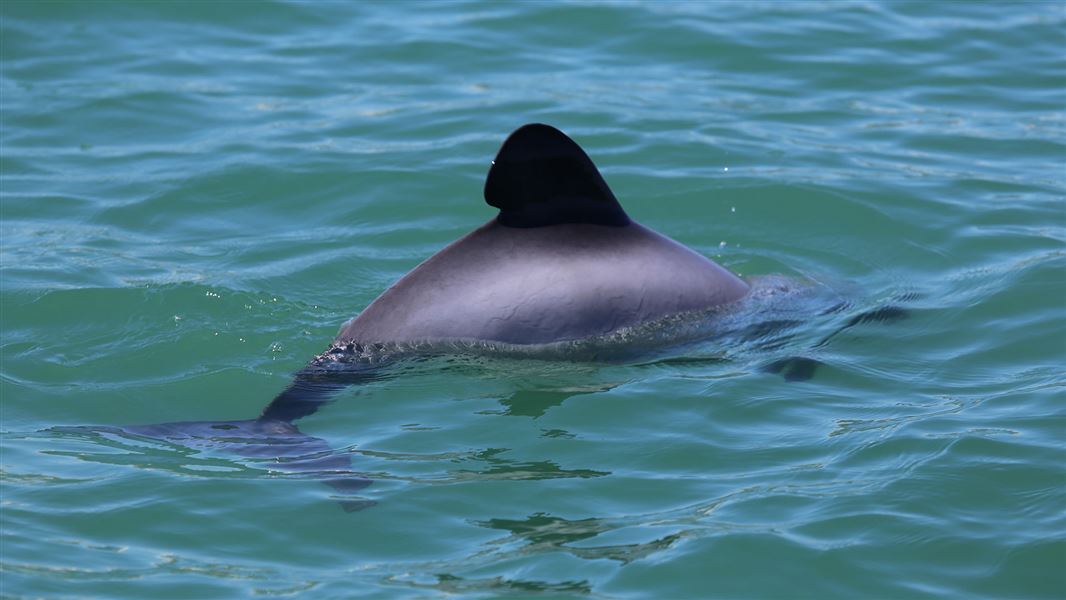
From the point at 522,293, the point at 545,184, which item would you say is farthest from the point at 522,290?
the point at 545,184

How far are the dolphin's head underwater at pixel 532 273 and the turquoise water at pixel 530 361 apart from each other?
309 mm

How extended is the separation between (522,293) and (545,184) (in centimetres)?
61

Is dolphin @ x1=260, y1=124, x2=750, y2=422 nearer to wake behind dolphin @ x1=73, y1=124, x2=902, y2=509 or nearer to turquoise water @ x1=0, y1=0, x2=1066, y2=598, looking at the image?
wake behind dolphin @ x1=73, y1=124, x2=902, y2=509

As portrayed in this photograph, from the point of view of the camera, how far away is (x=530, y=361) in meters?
8.02

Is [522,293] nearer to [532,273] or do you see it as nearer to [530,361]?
[532,273]

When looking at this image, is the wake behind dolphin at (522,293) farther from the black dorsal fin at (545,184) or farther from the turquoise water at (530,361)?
the turquoise water at (530,361)

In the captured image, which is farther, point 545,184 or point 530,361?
point 530,361

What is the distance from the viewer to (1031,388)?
846cm

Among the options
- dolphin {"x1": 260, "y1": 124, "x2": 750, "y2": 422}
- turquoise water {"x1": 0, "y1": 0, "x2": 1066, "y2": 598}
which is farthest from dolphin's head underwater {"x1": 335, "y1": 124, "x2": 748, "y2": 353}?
turquoise water {"x1": 0, "y1": 0, "x2": 1066, "y2": 598}

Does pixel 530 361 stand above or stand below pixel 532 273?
below

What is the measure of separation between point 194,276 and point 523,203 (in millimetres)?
3138

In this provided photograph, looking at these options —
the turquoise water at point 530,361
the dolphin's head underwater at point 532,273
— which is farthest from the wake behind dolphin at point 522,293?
the turquoise water at point 530,361

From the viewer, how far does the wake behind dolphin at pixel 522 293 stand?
7738 mm

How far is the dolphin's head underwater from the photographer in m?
7.82
